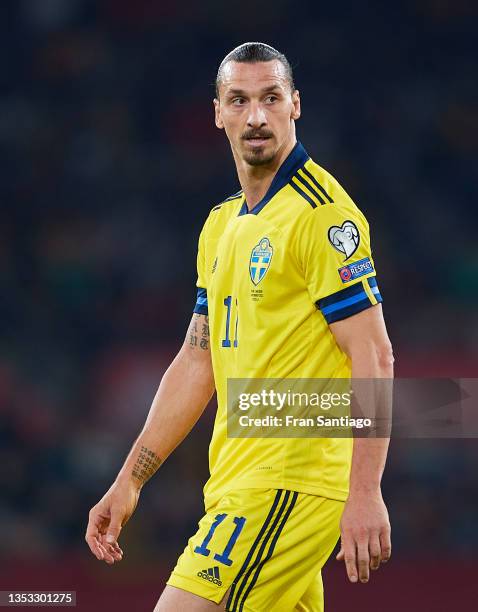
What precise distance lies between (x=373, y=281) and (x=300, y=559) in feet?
2.69

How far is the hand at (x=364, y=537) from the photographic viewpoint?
2.87 m

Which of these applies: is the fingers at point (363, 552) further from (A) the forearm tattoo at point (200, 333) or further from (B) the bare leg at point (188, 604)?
(A) the forearm tattoo at point (200, 333)

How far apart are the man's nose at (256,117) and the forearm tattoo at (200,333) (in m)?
0.72

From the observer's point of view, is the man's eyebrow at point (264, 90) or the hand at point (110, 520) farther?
the hand at point (110, 520)

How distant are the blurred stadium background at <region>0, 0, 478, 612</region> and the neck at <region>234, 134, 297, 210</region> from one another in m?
3.74

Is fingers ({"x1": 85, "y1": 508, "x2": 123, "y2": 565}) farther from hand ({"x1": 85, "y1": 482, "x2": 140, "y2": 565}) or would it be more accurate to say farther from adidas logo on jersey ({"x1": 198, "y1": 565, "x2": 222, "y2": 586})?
adidas logo on jersey ({"x1": 198, "y1": 565, "x2": 222, "y2": 586})

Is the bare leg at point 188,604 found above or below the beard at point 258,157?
below

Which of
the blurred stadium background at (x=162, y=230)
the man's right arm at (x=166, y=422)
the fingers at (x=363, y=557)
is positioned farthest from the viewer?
the blurred stadium background at (x=162, y=230)

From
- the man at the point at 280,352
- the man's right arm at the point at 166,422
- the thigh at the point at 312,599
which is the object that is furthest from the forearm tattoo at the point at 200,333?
the thigh at the point at 312,599

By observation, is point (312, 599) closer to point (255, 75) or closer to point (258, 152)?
point (258, 152)

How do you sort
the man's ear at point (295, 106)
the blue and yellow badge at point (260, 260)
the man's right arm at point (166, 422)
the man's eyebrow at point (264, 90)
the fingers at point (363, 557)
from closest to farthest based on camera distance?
the fingers at point (363, 557) < the blue and yellow badge at point (260, 260) < the man's eyebrow at point (264, 90) < the man's ear at point (295, 106) < the man's right arm at point (166, 422)

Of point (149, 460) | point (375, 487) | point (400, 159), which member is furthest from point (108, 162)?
point (375, 487)

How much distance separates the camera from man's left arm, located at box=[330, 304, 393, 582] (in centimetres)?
288

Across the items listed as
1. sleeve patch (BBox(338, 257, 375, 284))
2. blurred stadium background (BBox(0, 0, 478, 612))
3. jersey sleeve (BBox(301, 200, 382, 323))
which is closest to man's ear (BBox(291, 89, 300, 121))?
jersey sleeve (BBox(301, 200, 382, 323))
